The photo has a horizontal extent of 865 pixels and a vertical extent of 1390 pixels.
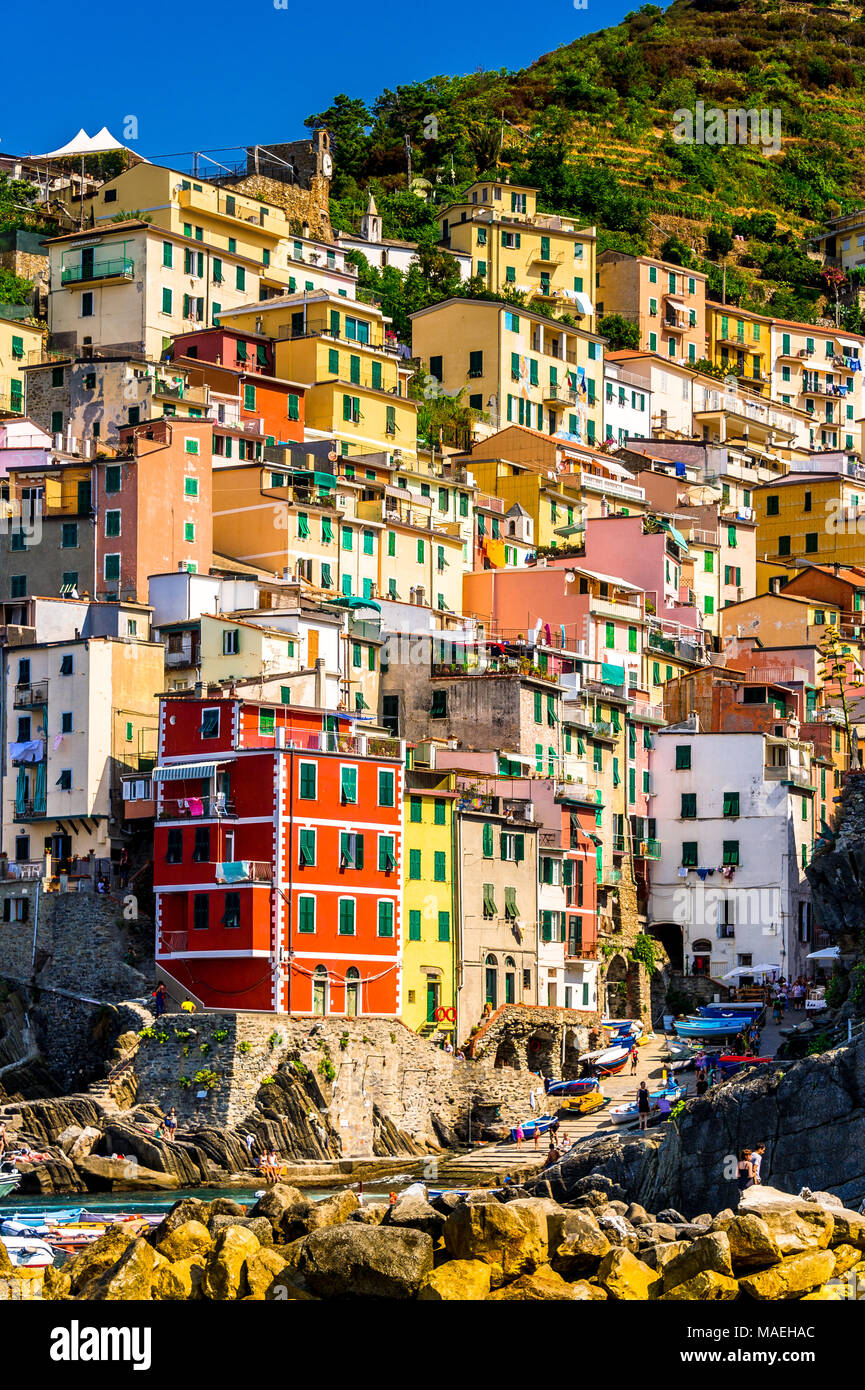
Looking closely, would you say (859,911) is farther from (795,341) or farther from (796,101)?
(796,101)

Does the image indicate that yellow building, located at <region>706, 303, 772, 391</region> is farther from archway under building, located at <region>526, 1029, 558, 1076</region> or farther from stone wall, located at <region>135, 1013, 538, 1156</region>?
stone wall, located at <region>135, 1013, 538, 1156</region>

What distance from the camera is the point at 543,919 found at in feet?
251

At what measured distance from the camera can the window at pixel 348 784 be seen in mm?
68812

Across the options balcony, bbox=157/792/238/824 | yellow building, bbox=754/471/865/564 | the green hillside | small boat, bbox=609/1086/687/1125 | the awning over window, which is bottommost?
small boat, bbox=609/1086/687/1125

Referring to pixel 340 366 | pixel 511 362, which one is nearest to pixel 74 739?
pixel 340 366

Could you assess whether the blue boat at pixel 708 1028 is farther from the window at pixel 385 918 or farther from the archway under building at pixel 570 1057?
the window at pixel 385 918

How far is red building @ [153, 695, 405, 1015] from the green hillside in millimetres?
60753

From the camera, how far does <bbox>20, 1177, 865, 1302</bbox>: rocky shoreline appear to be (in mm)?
31656

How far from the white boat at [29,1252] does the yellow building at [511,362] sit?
6536 centimetres

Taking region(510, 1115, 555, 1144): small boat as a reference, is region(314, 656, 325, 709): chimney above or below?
above

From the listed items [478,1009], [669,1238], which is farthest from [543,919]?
[669,1238]

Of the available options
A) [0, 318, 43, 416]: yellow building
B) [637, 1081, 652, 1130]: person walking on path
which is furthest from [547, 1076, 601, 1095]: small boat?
[0, 318, 43, 416]: yellow building

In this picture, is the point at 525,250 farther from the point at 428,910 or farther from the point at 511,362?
the point at 428,910

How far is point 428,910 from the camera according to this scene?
71625 mm
